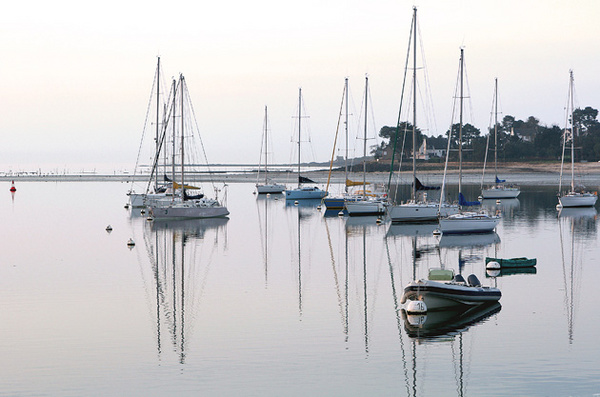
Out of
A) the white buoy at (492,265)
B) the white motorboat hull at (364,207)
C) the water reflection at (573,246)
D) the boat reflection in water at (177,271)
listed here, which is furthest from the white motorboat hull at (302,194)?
the white buoy at (492,265)

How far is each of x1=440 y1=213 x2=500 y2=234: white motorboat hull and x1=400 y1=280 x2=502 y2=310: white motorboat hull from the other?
2532cm

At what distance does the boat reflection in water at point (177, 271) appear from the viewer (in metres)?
28.3

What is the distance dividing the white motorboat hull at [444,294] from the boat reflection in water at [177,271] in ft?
28.1

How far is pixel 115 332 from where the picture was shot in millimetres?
27859

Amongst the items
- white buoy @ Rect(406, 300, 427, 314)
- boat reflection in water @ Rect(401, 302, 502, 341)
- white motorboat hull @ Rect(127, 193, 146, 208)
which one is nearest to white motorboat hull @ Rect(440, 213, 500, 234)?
boat reflection in water @ Rect(401, 302, 502, 341)

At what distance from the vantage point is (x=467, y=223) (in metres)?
56.9

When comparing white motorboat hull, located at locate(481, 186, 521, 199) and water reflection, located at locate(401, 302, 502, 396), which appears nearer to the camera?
water reflection, located at locate(401, 302, 502, 396)

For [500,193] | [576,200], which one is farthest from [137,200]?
[576,200]

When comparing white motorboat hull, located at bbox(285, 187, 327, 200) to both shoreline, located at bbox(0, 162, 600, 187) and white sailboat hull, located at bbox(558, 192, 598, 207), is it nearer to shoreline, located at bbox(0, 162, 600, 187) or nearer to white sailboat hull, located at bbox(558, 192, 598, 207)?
white sailboat hull, located at bbox(558, 192, 598, 207)

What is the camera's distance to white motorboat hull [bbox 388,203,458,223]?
65125 millimetres

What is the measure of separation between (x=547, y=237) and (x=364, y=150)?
94.3ft

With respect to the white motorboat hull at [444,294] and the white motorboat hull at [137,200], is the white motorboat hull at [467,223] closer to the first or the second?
the white motorboat hull at [444,294]

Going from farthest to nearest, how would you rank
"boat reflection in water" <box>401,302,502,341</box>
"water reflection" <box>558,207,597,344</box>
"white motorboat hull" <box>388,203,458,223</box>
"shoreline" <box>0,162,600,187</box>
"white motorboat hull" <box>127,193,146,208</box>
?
"shoreline" <box>0,162,600,187</box> → "white motorboat hull" <box>127,193,146,208</box> → "white motorboat hull" <box>388,203,458,223</box> → "water reflection" <box>558,207,597,344</box> → "boat reflection in water" <box>401,302,502,341</box>

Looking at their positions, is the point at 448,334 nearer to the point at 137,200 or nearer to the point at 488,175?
the point at 137,200
